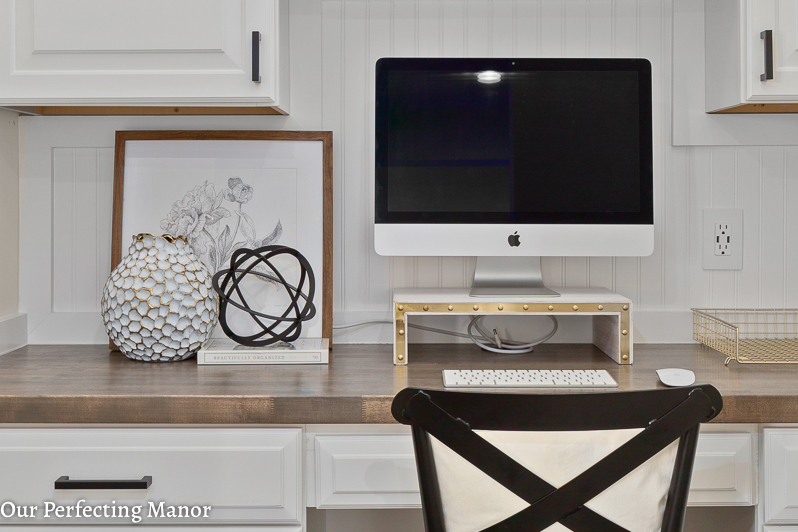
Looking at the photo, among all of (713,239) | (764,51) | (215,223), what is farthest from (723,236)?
(215,223)

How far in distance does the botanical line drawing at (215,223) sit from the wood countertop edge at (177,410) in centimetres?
53

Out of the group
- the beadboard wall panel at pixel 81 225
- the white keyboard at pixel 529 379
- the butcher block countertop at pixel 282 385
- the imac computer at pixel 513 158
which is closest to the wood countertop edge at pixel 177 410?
the butcher block countertop at pixel 282 385

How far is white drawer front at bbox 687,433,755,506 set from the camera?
3.56 feet

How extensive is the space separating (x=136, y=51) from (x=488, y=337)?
1.04 meters

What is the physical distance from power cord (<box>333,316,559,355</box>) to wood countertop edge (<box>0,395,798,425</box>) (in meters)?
0.47

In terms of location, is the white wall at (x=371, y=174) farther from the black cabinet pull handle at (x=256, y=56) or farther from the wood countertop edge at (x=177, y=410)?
the wood countertop edge at (x=177, y=410)

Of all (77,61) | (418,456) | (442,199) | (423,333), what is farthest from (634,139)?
(77,61)

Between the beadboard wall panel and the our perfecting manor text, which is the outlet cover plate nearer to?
the our perfecting manor text

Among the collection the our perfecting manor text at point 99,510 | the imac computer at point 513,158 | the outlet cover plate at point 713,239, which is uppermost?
the imac computer at point 513,158

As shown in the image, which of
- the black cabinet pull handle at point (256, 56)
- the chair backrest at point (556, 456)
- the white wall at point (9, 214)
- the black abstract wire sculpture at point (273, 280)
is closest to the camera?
the chair backrest at point (556, 456)

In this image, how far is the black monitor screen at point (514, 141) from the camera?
1.38 metres

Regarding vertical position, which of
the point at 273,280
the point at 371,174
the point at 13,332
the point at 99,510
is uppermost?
the point at 371,174

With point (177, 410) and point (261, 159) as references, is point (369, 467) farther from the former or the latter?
point (261, 159)

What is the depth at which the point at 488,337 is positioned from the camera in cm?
153
